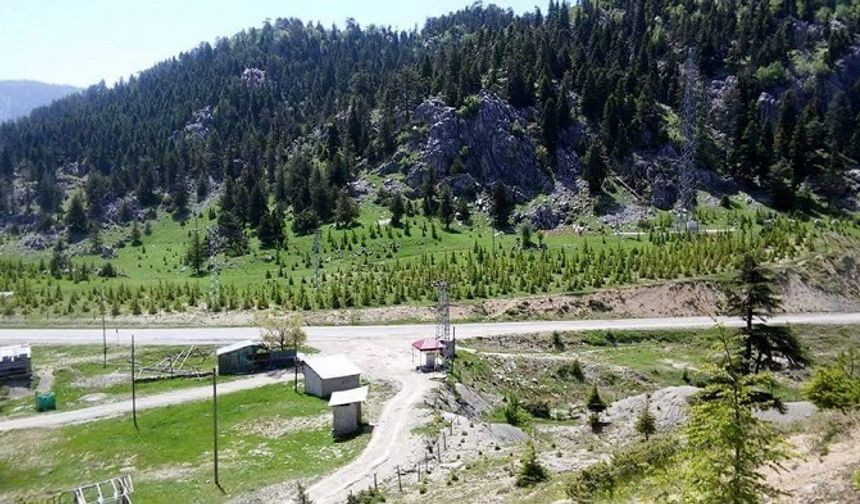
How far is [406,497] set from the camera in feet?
102

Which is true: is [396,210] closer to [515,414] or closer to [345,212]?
[345,212]

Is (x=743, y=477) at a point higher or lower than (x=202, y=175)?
lower

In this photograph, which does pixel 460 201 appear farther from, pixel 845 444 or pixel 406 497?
pixel 845 444

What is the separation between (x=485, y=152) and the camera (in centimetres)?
13375

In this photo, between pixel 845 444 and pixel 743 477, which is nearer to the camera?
pixel 743 477

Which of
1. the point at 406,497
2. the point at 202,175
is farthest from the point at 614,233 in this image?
the point at 202,175

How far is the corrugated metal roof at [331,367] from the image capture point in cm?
4716

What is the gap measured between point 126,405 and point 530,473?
3193cm

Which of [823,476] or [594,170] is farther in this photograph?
[594,170]

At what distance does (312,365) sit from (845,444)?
35329mm

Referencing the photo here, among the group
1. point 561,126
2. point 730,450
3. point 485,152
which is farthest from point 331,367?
point 561,126

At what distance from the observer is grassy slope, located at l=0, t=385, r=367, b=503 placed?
35.8 meters

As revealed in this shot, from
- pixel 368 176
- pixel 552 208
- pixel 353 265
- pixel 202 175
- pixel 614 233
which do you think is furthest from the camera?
pixel 202 175

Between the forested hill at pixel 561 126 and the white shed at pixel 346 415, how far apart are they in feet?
263
